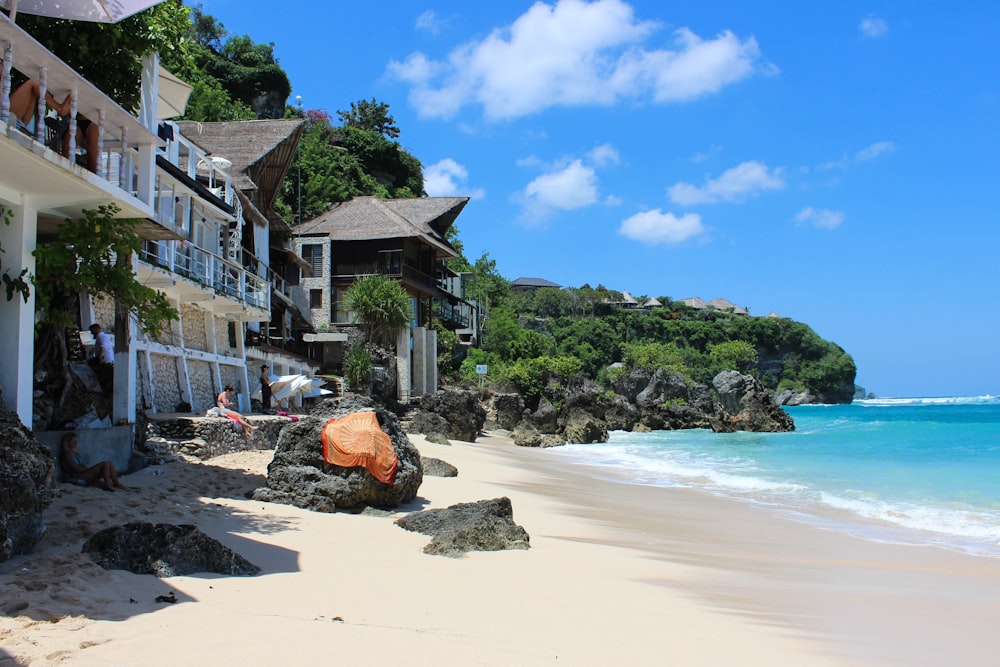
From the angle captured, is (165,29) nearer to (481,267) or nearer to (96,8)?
(96,8)

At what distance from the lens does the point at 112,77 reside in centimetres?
998

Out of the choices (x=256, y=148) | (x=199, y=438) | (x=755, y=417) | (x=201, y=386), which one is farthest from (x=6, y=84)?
(x=755, y=417)

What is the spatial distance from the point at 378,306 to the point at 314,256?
599 cm

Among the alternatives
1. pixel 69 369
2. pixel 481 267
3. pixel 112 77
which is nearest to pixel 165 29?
pixel 112 77

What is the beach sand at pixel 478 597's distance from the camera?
4121 millimetres

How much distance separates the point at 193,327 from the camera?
62.0 feet

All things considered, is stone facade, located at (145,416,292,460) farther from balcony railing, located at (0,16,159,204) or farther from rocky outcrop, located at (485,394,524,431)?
rocky outcrop, located at (485,394,524,431)

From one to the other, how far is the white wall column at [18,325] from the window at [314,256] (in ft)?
100

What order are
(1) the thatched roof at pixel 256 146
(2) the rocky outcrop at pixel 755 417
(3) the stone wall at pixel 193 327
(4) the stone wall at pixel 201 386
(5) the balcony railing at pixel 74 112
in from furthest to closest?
1. (2) the rocky outcrop at pixel 755 417
2. (1) the thatched roof at pixel 256 146
3. (3) the stone wall at pixel 193 327
4. (4) the stone wall at pixel 201 386
5. (5) the balcony railing at pixel 74 112

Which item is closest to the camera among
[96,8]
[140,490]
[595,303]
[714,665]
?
[714,665]

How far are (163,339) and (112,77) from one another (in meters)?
7.67

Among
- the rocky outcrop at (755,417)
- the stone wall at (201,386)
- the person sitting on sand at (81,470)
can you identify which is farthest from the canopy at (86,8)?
the rocky outcrop at (755,417)

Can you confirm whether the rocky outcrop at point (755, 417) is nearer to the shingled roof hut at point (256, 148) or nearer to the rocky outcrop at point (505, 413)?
the rocky outcrop at point (505, 413)

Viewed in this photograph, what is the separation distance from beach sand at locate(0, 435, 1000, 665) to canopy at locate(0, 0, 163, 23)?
4790mm
